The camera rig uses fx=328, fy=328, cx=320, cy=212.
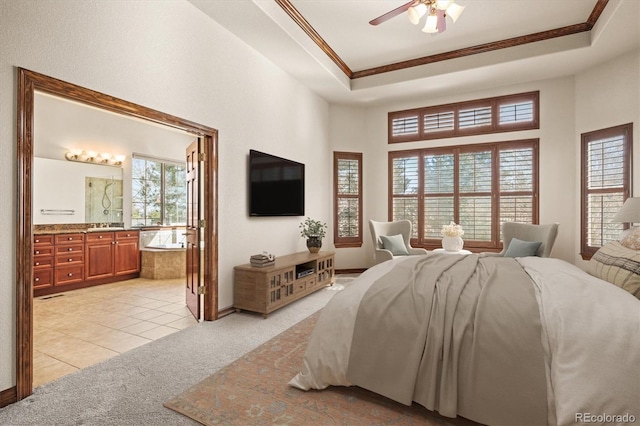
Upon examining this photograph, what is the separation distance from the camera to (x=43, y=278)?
4.64 m

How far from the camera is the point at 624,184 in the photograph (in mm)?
4285

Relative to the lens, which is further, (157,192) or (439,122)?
(157,192)

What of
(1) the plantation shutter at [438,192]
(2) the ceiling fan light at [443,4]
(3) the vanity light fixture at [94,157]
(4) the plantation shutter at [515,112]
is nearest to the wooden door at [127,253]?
(3) the vanity light fixture at [94,157]

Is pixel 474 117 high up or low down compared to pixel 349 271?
up

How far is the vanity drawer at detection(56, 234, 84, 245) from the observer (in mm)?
4902

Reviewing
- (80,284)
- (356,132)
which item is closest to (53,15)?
(80,284)

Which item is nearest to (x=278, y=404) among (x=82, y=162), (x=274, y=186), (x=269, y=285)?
(x=269, y=285)

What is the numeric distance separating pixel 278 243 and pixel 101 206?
3.68m

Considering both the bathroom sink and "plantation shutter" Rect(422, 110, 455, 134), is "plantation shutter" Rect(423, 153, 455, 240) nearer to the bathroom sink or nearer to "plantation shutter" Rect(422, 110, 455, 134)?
"plantation shutter" Rect(422, 110, 455, 134)

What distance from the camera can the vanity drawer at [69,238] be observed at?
4.90 m

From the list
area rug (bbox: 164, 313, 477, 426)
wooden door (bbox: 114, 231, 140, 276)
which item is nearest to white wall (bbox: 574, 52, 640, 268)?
area rug (bbox: 164, 313, 477, 426)

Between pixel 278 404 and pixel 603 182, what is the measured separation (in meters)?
5.18

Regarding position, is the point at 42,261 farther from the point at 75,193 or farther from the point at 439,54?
the point at 439,54

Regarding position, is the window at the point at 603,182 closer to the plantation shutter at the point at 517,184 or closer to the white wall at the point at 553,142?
the white wall at the point at 553,142
